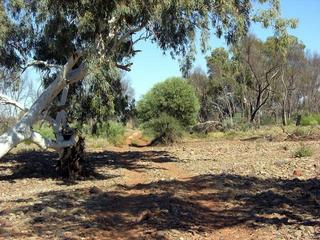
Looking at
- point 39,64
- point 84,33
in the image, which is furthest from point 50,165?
point 84,33

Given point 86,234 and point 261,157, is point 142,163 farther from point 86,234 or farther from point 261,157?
point 86,234

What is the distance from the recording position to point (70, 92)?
19.2 meters

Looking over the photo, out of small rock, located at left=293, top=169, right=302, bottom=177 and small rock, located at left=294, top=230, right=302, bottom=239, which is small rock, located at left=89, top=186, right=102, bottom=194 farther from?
small rock, located at left=294, top=230, right=302, bottom=239

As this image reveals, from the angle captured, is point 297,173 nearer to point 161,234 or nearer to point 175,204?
point 175,204

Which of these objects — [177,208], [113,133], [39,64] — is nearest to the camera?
[177,208]

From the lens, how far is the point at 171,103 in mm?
36000

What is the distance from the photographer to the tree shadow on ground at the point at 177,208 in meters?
8.88

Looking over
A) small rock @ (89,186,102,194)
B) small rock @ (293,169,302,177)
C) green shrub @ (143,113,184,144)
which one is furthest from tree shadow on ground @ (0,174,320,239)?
green shrub @ (143,113,184,144)

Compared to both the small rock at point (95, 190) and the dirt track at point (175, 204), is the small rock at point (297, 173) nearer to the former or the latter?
the dirt track at point (175, 204)

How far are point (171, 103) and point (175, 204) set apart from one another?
25.7m

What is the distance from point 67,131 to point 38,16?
3.59 meters

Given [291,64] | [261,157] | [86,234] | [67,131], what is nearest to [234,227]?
[86,234]

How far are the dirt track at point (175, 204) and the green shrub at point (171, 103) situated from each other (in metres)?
18.1

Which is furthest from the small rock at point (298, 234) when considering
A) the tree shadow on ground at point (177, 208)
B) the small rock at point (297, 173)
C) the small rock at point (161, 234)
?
the small rock at point (297, 173)
